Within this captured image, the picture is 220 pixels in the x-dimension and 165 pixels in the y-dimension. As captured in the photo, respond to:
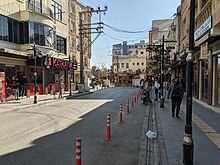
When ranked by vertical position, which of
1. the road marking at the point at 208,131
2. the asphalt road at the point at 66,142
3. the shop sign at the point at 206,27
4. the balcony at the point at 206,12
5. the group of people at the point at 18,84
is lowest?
the asphalt road at the point at 66,142

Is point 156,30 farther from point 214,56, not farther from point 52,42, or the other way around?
point 214,56

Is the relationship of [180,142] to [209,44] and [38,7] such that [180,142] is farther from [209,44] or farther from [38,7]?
[38,7]

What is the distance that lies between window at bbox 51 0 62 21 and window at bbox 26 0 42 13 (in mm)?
3008

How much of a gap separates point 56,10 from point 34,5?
5085 millimetres

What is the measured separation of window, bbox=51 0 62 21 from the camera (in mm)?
26047

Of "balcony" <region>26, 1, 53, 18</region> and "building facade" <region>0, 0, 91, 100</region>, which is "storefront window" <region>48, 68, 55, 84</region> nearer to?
"building facade" <region>0, 0, 91, 100</region>

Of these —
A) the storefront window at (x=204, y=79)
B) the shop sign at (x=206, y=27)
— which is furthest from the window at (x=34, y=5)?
the storefront window at (x=204, y=79)

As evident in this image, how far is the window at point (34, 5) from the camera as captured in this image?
21.4 meters

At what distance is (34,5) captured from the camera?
22031 millimetres

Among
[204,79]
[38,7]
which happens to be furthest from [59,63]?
[204,79]

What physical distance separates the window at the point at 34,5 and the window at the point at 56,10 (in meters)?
3.01

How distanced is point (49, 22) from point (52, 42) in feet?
8.01

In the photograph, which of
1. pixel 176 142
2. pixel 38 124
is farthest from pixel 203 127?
pixel 38 124

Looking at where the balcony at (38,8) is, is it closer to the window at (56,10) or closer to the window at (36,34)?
the window at (56,10)
